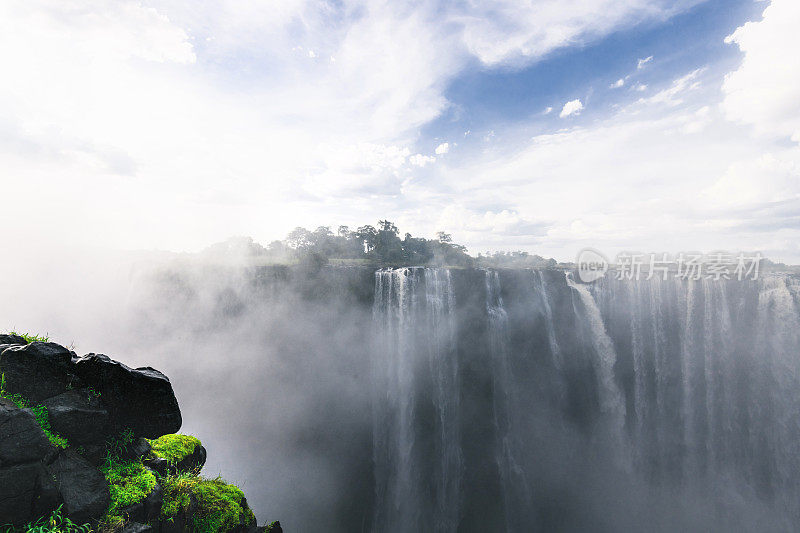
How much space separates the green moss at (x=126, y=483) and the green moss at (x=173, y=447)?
0.66 m

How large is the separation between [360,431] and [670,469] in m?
20.4

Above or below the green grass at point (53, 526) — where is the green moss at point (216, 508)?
below

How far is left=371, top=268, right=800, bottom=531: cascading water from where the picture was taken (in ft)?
63.3

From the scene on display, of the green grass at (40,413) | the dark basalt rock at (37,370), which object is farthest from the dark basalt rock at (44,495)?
the dark basalt rock at (37,370)

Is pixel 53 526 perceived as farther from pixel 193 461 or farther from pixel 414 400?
pixel 414 400

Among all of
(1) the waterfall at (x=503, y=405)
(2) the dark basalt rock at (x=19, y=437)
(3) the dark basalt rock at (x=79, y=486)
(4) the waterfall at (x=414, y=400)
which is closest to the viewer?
(2) the dark basalt rock at (x=19, y=437)

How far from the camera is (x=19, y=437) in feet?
11.0

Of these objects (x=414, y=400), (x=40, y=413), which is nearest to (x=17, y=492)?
(x=40, y=413)

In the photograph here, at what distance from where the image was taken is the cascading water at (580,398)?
63.3 ft

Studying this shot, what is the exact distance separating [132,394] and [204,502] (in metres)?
1.84

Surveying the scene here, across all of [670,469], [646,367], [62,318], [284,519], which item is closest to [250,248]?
[62,318]

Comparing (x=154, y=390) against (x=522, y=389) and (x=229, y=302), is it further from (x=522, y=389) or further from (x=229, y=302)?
(x=522, y=389)

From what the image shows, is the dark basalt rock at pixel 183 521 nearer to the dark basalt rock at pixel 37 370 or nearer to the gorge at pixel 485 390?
the dark basalt rock at pixel 37 370

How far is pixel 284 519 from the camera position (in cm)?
1788
